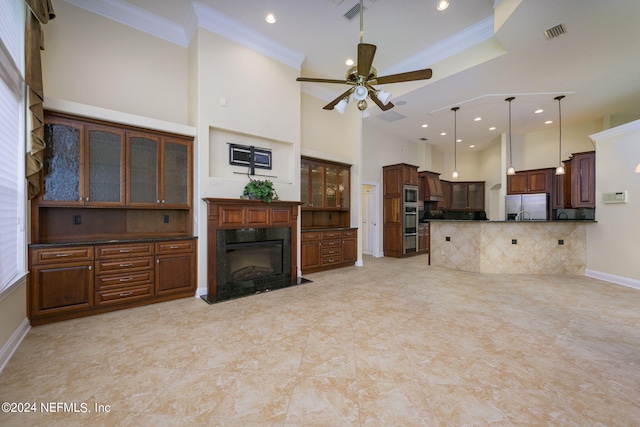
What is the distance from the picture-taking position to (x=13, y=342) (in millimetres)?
2309

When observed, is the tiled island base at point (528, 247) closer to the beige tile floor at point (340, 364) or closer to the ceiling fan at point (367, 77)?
the beige tile floor at point (340, 364)

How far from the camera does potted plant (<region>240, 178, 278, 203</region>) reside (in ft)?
13.8

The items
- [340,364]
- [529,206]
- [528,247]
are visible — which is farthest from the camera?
[529,206]

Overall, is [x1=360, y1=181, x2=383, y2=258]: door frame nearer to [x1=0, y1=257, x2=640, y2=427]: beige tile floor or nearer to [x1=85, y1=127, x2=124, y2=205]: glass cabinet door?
[x1=0, y1=257, x2=640, y2=427]: beige tile floor

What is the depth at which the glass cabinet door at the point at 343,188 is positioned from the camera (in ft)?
20.1

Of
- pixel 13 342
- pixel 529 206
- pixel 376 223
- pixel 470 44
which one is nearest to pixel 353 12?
pixel 470 44

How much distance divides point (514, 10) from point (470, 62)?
114cm

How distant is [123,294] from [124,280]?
0.59ft

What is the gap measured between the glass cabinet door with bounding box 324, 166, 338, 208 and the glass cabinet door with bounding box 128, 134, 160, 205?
3327mm

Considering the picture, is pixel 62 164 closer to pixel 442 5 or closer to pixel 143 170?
pixel 143 170

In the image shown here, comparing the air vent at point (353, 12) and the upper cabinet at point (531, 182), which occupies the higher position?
the air vent at point (353, 12)

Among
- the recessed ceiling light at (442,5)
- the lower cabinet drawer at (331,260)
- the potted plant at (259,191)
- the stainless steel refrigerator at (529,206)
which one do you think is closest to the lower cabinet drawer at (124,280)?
the potted plant at (259,191)

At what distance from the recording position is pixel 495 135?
8.04m

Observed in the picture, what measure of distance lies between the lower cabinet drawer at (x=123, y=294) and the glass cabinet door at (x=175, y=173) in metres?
1.22
